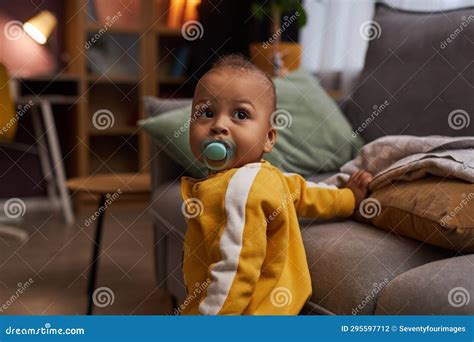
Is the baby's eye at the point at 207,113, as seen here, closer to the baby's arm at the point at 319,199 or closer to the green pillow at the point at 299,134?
the baby's arm at the point at 319,199

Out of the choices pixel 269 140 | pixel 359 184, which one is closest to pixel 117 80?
pixel 359 184

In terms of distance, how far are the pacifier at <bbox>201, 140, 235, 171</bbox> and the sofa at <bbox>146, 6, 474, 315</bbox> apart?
0.75 ft

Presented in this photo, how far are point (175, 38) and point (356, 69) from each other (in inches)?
45.2

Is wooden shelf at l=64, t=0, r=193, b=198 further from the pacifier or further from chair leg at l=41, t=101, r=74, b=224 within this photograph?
the pacifier

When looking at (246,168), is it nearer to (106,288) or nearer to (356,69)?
(106,288)

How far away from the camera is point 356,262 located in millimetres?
1003

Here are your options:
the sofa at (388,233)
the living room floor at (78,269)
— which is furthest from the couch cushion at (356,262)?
the living room floor at (78,269)

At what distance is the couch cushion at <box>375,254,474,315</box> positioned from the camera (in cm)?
85

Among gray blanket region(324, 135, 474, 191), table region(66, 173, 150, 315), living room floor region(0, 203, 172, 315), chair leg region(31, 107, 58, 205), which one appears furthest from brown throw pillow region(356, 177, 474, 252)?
chair leg region(31, 107, 58, 205)

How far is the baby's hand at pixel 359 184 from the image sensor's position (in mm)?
1133

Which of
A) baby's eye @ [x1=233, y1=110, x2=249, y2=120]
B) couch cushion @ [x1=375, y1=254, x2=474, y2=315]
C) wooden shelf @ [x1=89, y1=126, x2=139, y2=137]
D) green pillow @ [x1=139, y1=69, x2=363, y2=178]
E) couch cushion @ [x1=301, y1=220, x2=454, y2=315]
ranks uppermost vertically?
wooden shelf @ [x1=89, y1=126, x2=139, y2=137]

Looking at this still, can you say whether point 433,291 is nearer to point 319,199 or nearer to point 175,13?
point 319,199

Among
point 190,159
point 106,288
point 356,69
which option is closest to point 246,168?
point 190,159

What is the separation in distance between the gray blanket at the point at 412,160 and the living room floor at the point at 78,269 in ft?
1.71
